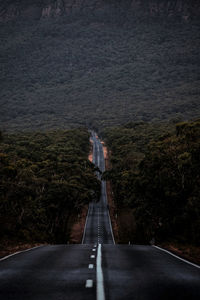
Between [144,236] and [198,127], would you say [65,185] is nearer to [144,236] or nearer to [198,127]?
[144,236]

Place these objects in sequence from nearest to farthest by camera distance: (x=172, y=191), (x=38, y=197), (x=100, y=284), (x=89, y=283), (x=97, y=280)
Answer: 1. (x=100, y=284)
2. (x=89, y=283)
3. (x=97, y=280)
4. (x=172, y=191)
5. (x=38, y=197)

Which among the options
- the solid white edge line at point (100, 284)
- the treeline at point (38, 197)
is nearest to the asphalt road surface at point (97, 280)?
the solid white edge line at point (100, 284)

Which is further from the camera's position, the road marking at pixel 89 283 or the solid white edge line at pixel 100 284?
the road marking at pixel 89 283

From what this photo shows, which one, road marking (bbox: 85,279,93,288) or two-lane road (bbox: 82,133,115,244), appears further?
two-lane road (bbox: 82,133,115,244)

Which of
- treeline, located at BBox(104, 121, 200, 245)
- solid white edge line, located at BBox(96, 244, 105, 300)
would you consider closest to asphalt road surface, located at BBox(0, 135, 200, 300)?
solid white edge line, located at BBox(96, 244, 105, 300)

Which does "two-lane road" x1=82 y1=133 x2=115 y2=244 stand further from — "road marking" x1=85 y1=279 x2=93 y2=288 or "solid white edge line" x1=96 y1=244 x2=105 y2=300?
"road marking" x1=85 y1=279 x2=93 y2=288

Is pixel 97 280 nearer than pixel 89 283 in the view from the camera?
No

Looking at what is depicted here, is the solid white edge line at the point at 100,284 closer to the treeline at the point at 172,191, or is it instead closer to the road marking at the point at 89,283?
the road marking at the point at 89,283

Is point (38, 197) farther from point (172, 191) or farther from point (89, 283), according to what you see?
point (89, 283)

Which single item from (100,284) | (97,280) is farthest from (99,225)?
(100,284)

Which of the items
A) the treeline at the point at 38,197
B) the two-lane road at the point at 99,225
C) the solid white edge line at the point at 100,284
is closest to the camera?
the solid white edge line at the point at 100,284

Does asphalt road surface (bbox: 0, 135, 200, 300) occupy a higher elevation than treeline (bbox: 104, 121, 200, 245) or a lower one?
lower

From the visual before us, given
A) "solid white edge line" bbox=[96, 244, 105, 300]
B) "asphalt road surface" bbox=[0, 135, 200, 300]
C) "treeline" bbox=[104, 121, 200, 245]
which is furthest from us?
"treeline" bbox=[104, 121, 200, 245]

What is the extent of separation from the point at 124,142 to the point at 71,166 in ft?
161
